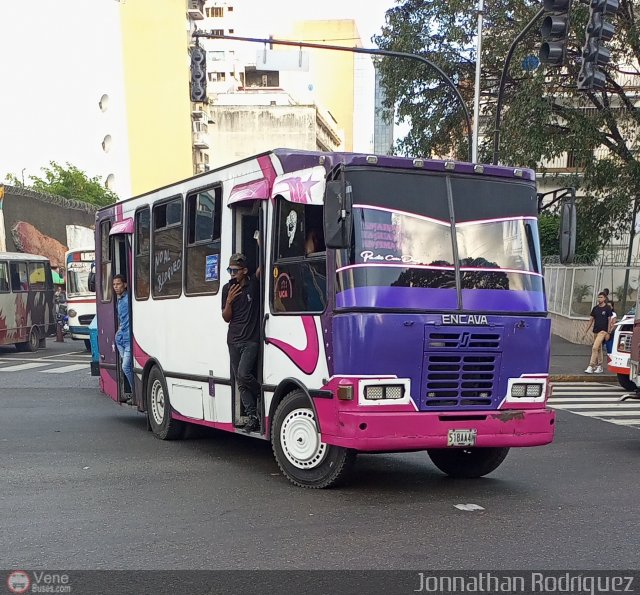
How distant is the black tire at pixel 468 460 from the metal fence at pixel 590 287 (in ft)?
61.8

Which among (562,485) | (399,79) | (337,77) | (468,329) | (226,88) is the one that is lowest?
(562,485)

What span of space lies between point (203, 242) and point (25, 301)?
1975 centimetres

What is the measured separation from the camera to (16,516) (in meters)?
6.90

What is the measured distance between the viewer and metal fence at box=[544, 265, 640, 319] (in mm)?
27453

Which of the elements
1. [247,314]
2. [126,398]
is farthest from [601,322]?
[247,314]

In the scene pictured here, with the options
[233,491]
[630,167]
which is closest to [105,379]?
[233,491]

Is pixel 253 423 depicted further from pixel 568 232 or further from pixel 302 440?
pixel 568 232

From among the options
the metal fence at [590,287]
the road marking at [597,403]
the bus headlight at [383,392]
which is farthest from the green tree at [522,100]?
the bus headlight at [383,392]

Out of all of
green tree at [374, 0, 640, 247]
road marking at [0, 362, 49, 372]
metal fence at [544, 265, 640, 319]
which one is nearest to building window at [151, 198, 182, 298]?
road marking at [0, 362, 49, 372]

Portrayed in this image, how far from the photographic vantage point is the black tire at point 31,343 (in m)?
27.8

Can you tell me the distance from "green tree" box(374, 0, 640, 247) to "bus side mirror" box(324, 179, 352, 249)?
1654 cm

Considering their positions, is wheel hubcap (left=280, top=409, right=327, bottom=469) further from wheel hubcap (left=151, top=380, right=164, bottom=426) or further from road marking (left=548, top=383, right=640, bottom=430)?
road marking (left=548, top=383, right=640, bottom=430)

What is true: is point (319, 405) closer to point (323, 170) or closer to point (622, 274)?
point (323, 170)

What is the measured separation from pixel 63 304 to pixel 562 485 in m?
28.3
